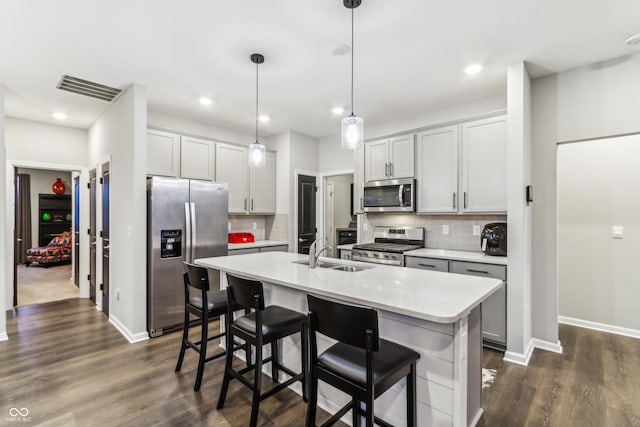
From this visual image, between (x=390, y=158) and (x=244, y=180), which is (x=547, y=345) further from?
(x=244, y=180)

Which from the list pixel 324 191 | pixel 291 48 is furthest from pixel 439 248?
pixel 291 48

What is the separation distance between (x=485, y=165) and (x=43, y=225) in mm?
11067

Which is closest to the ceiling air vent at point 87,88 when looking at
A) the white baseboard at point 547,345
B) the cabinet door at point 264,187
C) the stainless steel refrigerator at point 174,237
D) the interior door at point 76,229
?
the stainless steel refrigerator at point 174,237

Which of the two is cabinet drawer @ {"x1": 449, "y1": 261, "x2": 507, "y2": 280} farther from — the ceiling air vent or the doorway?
the doorway

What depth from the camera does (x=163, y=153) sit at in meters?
4.04

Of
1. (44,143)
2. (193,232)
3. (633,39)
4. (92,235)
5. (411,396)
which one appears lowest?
(411,396)

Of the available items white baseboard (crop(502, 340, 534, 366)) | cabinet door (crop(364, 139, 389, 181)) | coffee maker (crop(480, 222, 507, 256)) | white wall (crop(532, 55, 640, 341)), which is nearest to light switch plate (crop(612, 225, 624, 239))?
white wall (crop(532, 55, 640, 341))

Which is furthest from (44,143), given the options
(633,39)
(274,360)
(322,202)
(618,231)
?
(618,231)

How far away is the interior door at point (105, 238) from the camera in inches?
164

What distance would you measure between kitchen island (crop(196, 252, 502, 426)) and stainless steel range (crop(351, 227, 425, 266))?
4.96 ft

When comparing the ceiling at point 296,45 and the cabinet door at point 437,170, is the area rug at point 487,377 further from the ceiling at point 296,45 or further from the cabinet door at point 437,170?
the ceiling at point 296,45

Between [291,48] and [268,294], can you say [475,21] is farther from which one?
[268,294]

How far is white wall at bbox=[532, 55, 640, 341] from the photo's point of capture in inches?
110

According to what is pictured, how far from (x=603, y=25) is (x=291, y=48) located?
7.60 ft
